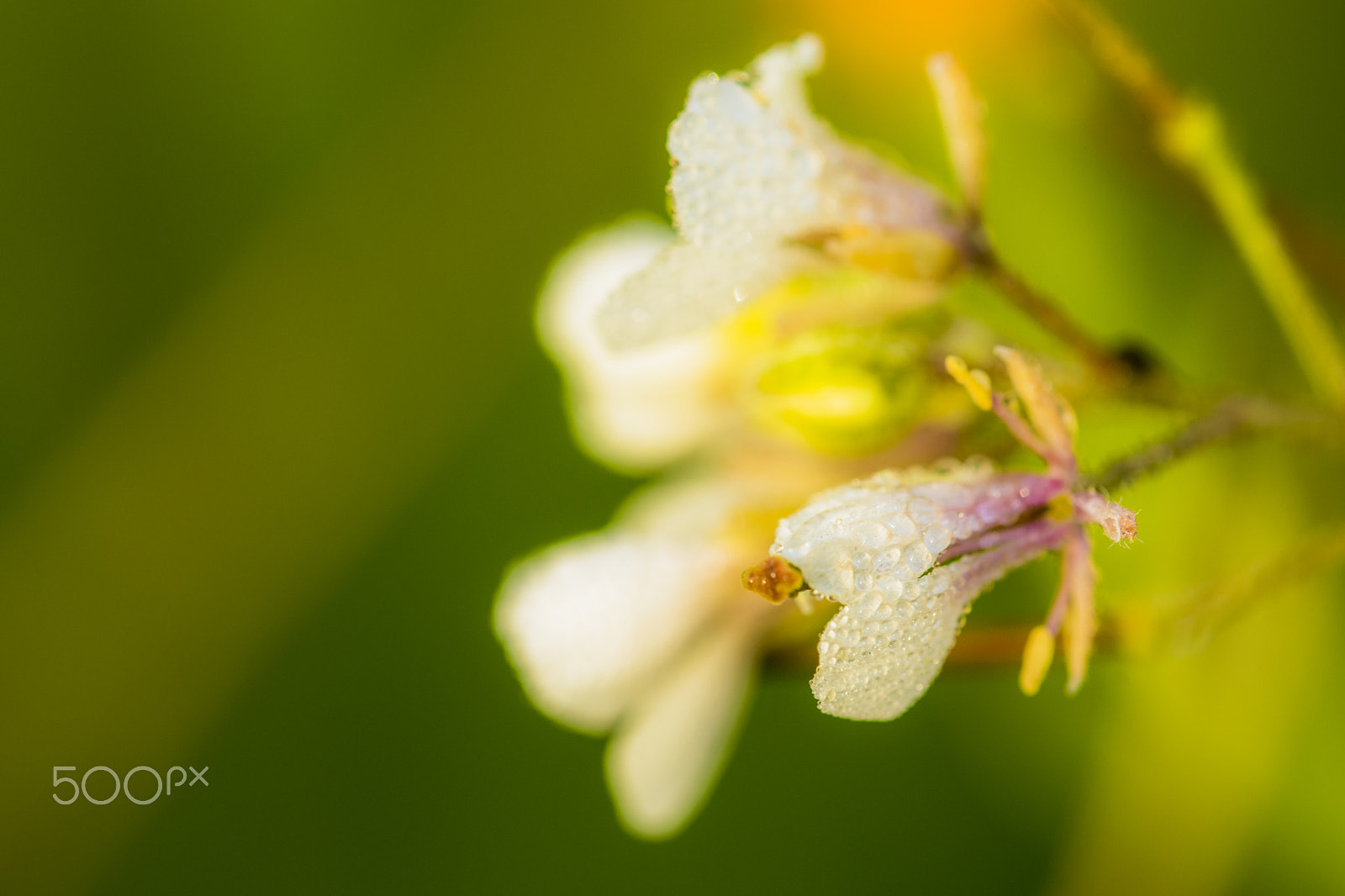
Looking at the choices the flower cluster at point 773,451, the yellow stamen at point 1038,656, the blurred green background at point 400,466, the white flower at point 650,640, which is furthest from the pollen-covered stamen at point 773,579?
the blurred green background at point 400,466

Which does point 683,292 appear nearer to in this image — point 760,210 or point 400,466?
point 760,210

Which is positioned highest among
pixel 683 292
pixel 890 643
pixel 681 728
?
pixel 683 292

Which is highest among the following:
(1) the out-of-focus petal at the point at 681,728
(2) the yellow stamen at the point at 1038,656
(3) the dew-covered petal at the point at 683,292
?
(3) the dew-covered petal at the point at 683,292

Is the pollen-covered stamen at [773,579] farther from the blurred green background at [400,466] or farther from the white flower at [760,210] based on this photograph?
the blurred green background at [400,466]

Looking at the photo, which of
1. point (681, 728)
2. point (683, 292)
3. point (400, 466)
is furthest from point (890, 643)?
point (400, 466)

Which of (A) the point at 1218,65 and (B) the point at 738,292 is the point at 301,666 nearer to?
(B) the point at 738,292

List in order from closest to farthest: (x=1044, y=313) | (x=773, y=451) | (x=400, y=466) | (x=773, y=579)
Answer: (x=773, y=579)
(x=1044, y=313)
(x=773, y=451)
(x=400, y=466)

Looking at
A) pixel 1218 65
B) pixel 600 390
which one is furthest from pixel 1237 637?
pixel 600 390
